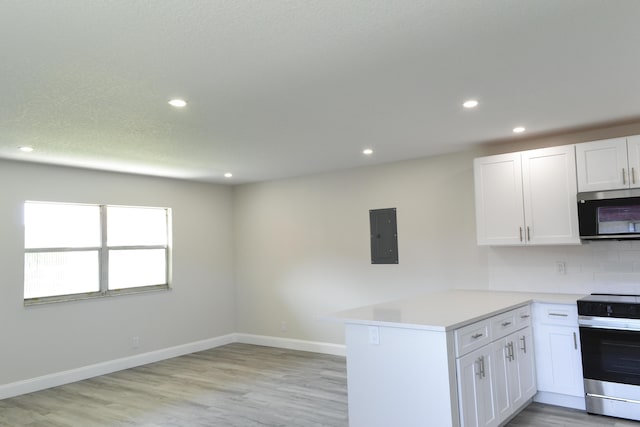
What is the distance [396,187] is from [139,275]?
360 cm

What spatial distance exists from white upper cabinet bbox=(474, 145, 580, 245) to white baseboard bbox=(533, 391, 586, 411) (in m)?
1.32

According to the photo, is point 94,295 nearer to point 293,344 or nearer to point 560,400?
point 293,344

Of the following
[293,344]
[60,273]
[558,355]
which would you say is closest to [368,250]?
[293,344]

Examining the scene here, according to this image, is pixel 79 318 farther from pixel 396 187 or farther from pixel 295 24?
pixel 295 24

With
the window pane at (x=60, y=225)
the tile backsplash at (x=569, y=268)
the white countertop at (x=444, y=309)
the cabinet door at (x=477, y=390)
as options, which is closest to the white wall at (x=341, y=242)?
the tile backsplash at (x=569, y=268)

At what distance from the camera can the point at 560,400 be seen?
153 inches

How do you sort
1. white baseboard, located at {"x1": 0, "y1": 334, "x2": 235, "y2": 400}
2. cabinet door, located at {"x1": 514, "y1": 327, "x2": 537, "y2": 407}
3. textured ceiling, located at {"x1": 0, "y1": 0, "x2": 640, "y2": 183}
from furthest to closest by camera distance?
white baseboard, located at {"x1": 0, "y1": 334, "x2": 235, "y2": 400} → cabinet door, located at {"x1": 514, "y1": 327, "x2": 537, "y2": 407} → textured ceiling, located at {"x1": 0, "y1": 0, "x2": 640, "y2": 183}

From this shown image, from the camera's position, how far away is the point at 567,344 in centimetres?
381

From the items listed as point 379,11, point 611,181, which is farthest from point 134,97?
point 611,181

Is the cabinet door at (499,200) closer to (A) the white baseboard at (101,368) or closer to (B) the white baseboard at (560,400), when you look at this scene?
(B) the white baseboard at (560,400)

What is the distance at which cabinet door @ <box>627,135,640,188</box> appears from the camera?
3703 millimetres

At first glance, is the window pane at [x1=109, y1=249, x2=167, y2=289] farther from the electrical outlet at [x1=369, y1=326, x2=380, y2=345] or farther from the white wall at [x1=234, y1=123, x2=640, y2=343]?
the electrical outlet at [x1=369, y1=326, x2=380, y2=345]

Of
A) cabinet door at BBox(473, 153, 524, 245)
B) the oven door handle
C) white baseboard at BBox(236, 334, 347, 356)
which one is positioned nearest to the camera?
the oven door handle

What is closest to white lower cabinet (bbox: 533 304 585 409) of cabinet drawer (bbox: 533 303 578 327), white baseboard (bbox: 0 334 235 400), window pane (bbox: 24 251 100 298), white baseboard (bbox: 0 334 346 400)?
cabinet drawer (bbox: 533 303 578 327)
